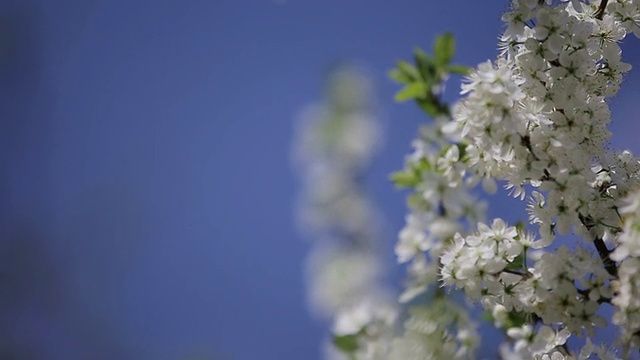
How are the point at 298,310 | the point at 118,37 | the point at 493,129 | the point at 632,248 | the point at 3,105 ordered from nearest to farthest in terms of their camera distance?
the point at 632,248 < the point at 493,129 < the point at 3,105 < the point at 298,310 < the point at 118,37

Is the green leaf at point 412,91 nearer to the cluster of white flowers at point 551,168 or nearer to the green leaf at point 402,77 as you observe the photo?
the green leaf at point 402,77

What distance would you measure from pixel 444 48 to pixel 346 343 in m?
0.47

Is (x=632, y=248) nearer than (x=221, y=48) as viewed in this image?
Yes

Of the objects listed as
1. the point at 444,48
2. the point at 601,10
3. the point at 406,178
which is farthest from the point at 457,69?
the point at 601,10

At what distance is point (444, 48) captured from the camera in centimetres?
118

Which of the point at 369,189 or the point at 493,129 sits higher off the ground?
the point at 369,189

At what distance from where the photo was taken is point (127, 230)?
2.10 metres

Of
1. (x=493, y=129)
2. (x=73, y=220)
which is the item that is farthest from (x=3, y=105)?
(x=493, y=129)

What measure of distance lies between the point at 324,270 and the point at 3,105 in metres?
0.95

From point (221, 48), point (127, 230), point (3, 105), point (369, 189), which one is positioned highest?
point (221, 48)

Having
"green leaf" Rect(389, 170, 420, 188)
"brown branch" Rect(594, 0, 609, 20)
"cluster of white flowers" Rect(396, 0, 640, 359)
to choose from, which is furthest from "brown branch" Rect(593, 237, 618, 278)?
"green leaf" Rect(389, 170, 420, 188)

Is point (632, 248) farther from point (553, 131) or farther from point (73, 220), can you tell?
point (73, 220)

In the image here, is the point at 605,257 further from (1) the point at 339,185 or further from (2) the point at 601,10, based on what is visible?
(1) the point at 339,185

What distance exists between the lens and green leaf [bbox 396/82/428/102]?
1.15 m
